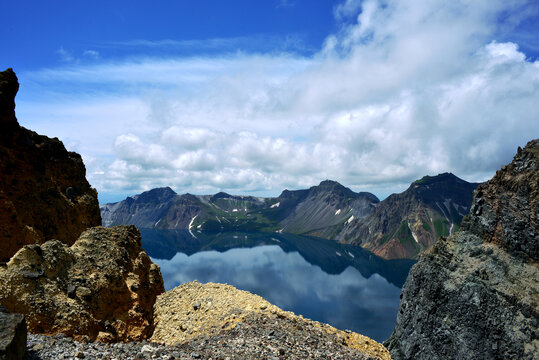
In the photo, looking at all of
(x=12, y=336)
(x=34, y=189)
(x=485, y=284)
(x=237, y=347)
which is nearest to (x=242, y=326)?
(x=237, y=347)

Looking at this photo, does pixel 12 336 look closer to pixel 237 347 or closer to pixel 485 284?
pixel 237 347

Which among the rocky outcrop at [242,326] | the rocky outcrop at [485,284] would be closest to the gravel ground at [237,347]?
the rocky outcrop at [242,326]

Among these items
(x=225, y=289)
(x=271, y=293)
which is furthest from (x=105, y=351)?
(x=271, y=293)

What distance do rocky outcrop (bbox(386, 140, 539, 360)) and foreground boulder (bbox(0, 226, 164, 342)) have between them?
21.0 meters

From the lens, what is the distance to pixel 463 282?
2195 centimetres

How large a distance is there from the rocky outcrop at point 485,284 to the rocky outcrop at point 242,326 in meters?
4.36

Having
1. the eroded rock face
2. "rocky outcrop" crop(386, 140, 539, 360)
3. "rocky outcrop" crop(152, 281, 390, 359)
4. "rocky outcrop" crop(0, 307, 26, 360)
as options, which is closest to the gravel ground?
"rocky outcrop" crop(152, 281, 390, 359)

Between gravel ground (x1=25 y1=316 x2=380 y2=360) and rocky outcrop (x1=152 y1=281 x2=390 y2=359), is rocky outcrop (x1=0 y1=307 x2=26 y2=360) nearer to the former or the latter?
gravel ground (x1=25 y1=316 x2=380 y2=360)

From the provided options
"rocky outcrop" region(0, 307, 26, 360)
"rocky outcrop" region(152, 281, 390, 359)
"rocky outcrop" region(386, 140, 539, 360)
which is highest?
"rocky outcrop" region(386, 140, 539, 360)

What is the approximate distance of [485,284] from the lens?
20.8 m

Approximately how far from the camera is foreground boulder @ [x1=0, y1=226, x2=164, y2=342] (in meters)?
18.0

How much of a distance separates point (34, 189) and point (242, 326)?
23583mm

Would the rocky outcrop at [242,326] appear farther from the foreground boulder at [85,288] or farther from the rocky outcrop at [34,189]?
the rocky outcrop at [34,189]

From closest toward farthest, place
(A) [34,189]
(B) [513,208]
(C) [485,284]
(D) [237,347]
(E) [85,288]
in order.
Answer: (D) [237,347] < (C) [485,284] < (E) [85,288] < (B) [513,208] < (A) [34,189]
